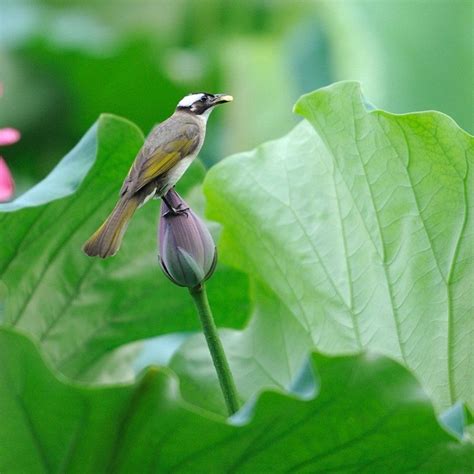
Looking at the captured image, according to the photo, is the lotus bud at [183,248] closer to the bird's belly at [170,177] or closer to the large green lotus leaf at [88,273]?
the bird's belly at [170,177]

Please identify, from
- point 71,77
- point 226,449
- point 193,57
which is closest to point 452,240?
Result: point 226,449

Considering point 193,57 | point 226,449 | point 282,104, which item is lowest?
point 282,104

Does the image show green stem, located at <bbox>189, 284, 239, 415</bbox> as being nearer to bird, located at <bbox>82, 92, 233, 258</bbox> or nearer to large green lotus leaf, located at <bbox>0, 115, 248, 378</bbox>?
bird, located at <bbox>82, 92, 233, 258</bbox>

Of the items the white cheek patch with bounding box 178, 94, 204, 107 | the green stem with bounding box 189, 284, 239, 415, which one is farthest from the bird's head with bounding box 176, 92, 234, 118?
the green stem with bounding box 189, 284, 239, 415

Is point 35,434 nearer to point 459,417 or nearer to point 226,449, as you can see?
point 226,449

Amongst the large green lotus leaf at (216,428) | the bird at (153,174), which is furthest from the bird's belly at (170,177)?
the large green lotus leaf at (216,428)
